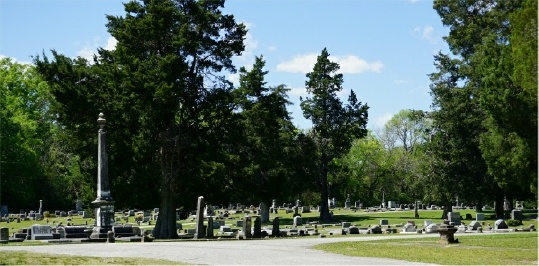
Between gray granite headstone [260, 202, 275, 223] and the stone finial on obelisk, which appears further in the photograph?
gray granite headstone [260, 202, 275, 223]

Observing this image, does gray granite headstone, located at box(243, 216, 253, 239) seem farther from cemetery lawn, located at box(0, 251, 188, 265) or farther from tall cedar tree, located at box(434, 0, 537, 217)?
cemetery lawn, located at box(0, 251, 188, 265)

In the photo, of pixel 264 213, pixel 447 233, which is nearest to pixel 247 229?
pixel 447 233

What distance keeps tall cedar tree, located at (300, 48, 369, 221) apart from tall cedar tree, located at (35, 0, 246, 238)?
75.1ft

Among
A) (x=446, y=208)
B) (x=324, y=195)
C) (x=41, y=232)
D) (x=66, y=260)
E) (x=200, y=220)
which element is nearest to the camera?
(x=66, y=260)

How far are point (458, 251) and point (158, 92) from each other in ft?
55.1

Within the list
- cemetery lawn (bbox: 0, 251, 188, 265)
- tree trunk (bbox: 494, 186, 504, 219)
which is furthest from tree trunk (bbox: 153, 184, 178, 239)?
tree trunk (bbox: 494, 186, 504, 219)

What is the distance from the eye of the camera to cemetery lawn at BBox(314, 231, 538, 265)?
19266 mm

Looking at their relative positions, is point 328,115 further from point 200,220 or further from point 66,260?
point 66,260

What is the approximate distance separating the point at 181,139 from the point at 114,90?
406cm

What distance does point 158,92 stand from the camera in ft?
111

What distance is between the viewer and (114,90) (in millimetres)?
35625

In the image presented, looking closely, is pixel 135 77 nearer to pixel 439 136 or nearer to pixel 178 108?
pixel 178 108

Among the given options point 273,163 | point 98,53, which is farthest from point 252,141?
point 98,53

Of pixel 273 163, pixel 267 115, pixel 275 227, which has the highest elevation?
pixel 267 115
